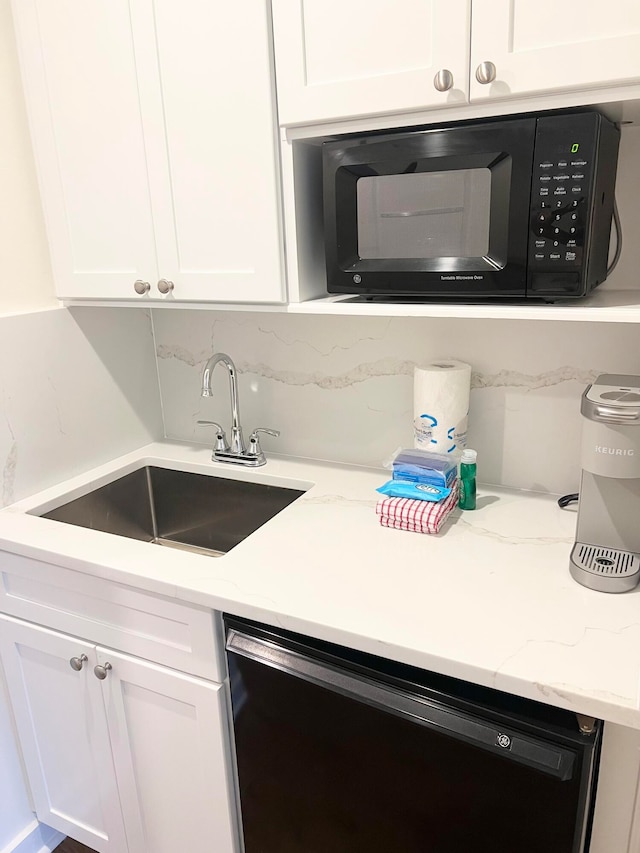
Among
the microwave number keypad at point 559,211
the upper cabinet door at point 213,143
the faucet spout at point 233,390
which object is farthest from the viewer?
the faucet spout at point 233,390

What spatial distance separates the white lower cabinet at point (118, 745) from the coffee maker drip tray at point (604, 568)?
706 mm

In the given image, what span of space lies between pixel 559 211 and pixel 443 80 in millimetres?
284

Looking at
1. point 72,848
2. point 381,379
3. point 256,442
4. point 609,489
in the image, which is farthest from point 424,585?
point 72,848

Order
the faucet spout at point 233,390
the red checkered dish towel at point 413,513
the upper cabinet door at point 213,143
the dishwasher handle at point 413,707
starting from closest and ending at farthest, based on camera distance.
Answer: the dishwasher handle at point 413,707, the upper cabinet door at point 213,143, the red checkered dish towel at point 413,513, the faucet spout at point 233,390

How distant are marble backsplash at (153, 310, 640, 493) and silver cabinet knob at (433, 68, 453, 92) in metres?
0.56

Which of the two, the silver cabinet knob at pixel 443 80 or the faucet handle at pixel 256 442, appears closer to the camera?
the silver cabinet knob at pixel 443 80

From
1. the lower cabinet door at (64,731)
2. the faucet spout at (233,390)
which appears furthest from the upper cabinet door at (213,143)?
the lower cabinet door at (64,731)

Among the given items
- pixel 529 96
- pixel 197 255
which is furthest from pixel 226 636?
pixel 529 96

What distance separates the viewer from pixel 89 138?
142cm

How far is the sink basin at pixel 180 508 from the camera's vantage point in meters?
1.72

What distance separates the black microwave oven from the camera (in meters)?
1.05

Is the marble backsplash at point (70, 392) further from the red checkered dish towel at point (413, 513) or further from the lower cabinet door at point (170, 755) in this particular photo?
the red checkered dish towel at point (413, 513)

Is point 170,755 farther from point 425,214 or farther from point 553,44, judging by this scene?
point 553,44

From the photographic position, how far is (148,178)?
138 centimetres
